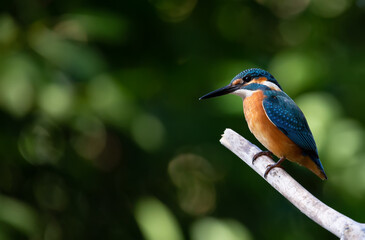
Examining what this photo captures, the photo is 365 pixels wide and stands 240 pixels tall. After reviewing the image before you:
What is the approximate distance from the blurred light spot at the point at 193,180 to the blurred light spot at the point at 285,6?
1.07m

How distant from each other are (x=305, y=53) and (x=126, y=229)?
1.51m

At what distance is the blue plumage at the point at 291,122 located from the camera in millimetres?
1837

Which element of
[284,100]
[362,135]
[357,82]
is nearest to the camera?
[284,100]

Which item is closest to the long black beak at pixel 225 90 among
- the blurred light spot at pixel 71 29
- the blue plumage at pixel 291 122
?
the blue plumage at pixel 291 122

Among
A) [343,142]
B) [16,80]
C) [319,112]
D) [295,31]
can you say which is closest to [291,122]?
[319,112]

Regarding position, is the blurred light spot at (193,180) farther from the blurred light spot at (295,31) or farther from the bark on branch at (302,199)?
the bark on branch at (302,199)

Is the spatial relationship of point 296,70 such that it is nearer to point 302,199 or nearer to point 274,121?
point 274,121

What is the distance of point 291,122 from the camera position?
185 cm

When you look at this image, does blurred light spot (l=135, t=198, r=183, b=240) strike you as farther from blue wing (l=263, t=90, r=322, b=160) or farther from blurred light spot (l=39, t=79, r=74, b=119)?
blue wing (l=263, t=90, r=322, b=160)

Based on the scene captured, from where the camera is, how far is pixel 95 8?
3324mm

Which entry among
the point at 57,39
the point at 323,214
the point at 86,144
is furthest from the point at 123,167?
the point at 323,214

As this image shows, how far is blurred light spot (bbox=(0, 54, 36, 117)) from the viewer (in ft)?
9.45

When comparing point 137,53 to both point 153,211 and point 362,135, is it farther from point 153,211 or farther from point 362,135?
point 362,135

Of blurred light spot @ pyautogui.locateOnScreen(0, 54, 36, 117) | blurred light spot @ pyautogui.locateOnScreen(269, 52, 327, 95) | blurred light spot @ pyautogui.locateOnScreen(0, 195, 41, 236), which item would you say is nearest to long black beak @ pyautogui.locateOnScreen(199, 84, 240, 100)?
blurred light spot @ pyautogui.locateOnScreen(269, 52, 327, 95)
